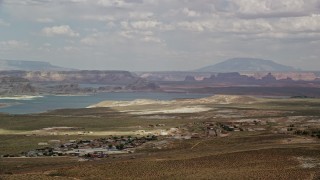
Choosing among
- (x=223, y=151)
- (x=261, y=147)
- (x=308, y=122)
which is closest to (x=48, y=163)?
(x=223, y=151)

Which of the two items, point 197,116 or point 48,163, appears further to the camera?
point 197,116

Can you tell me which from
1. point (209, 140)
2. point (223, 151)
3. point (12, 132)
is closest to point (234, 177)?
point (223, 151)

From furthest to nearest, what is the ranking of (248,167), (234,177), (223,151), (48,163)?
(223,151), (48,163), (248,167), (234,177)

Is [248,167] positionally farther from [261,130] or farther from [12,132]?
[12,132]

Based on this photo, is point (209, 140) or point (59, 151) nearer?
point (59, 151)

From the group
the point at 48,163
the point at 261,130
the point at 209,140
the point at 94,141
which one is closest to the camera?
the point at 48,163

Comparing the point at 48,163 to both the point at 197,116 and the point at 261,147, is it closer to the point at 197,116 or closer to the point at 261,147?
the point at 261,147

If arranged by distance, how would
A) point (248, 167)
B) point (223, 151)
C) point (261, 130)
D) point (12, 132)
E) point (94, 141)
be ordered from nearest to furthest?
point (248, 167)
point (223, 151)
point (94, 141)
point (261, 130)
point (12, 132)

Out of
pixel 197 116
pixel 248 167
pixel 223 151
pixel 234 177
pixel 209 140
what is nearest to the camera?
pixel 234 177
